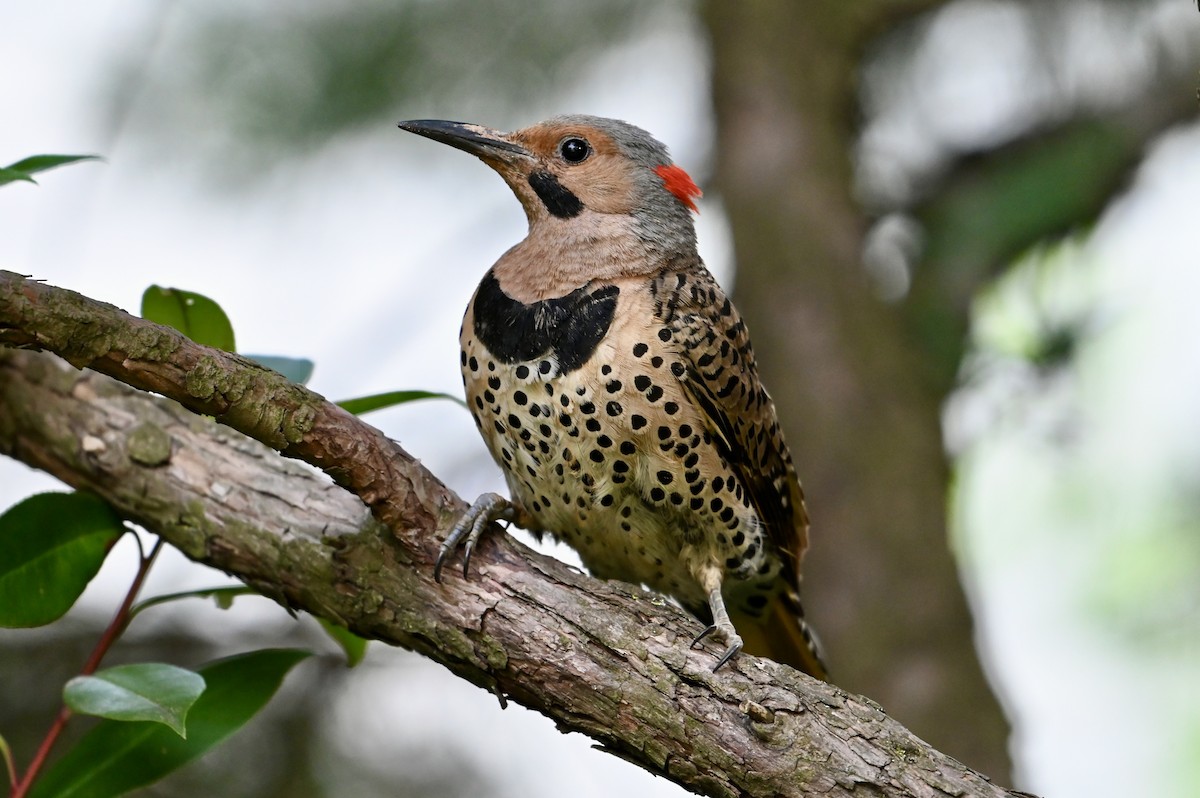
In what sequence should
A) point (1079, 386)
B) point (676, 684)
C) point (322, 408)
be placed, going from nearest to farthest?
point (322, 408) → point (676, 684) → point (1079, 386)

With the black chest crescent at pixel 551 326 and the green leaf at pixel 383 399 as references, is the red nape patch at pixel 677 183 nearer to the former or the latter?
the black chest crescent at pixel 551 326

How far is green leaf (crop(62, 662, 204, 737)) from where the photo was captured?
2.44 metres

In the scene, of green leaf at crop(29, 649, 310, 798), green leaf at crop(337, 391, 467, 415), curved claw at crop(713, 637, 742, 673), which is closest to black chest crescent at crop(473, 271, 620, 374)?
green leaf at crop(337, 391, 467, 415)

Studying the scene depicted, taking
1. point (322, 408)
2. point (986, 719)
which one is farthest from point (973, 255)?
point (322, 408)

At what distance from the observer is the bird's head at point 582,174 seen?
3.85 m

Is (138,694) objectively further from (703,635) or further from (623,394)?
(623,394)

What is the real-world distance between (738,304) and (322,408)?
396cm

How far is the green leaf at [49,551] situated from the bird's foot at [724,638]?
4.96ft

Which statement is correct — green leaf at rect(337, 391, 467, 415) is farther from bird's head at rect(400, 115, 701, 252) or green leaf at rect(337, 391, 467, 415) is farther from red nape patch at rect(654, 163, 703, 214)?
red nape patch at rect(654, 163, 703, 214)

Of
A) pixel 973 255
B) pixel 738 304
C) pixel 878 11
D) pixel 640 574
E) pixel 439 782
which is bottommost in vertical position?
pixel 439 782

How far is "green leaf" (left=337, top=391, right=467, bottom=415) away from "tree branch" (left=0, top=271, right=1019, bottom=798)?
0.22m

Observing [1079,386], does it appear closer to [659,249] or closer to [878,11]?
[878,11]

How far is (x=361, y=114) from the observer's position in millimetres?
5840

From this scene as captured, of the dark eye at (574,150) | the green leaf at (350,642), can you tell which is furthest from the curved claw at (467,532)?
the dark eye at (574,150)
